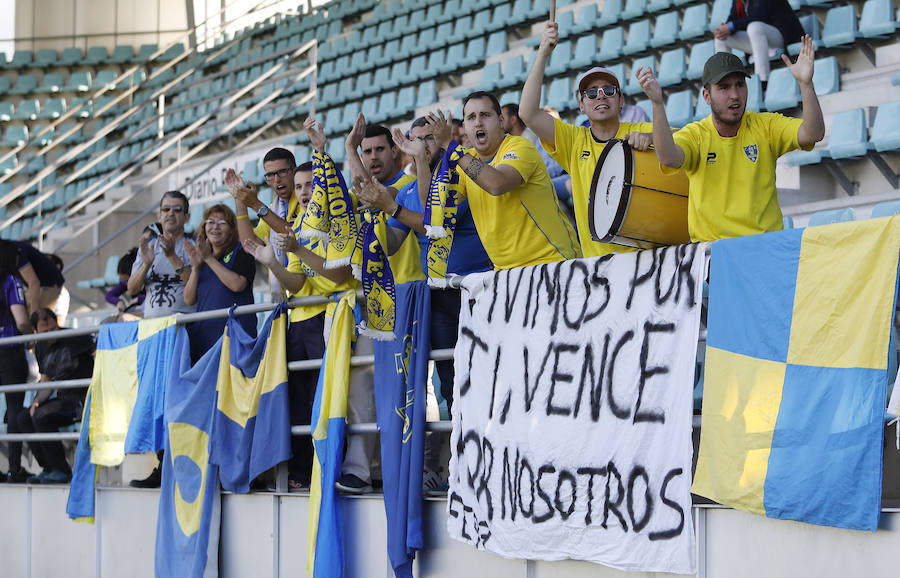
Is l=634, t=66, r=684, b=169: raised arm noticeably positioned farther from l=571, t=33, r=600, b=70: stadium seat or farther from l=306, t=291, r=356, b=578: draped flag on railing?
l=571, t=33, r=600, b=70: stadium seat

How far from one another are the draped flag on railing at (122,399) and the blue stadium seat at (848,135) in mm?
3857

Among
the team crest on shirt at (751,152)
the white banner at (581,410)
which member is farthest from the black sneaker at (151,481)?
the team crest on shirt at (751,152)

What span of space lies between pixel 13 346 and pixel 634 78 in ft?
16.0

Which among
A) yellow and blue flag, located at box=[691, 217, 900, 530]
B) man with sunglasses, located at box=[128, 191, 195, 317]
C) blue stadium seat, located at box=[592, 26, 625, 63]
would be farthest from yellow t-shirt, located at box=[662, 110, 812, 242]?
blue stadium seat, located at box=[592, 26, 625, 63]

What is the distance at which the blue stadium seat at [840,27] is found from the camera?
7.59 metres

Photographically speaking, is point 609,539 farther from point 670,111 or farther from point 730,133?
point 670,111

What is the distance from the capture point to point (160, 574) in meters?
5.81

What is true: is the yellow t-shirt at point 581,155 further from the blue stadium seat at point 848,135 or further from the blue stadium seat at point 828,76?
the blue stadium seat at point 828,76

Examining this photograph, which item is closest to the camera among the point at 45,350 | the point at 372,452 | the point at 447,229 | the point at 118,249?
the point at 447,229

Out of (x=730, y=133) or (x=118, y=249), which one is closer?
(x=730, y=133)

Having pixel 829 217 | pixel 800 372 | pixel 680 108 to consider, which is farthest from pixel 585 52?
pixel 800 372

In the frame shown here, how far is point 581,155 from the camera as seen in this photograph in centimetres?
434

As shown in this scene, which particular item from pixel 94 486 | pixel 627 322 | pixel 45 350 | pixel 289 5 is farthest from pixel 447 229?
pixel 289 5

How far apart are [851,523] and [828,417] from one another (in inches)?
11.2
